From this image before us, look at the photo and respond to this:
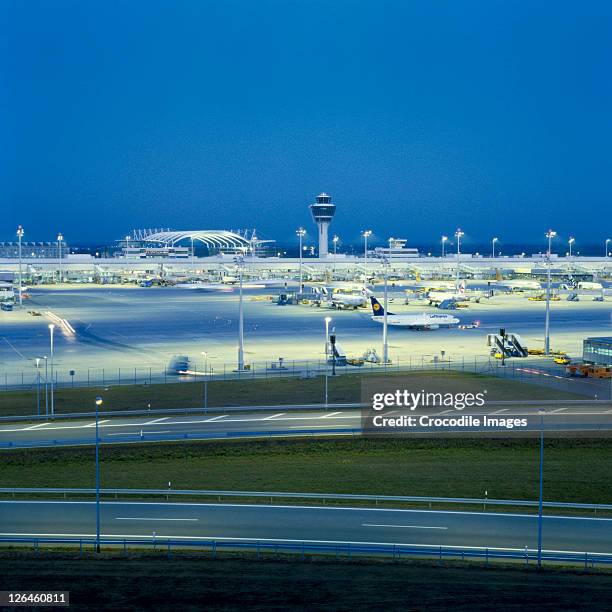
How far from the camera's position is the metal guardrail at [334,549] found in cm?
2342

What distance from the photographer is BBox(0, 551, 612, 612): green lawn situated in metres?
19.9

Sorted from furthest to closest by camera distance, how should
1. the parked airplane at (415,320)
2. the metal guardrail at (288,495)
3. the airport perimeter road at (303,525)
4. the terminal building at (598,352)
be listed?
the parked airplane at (415,320)
the terminal building at (598,352)
the metal guardrail at (288,495)
the airport perimeter road at (303,525)

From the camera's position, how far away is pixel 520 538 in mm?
25312

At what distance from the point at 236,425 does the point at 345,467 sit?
8591mm

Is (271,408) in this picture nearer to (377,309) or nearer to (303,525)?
(303,525)

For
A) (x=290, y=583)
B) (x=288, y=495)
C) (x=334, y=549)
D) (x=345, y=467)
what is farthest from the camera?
(x=345, y=467)

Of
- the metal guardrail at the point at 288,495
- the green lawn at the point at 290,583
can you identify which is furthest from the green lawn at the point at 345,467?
the green lawn at the point at 290,583

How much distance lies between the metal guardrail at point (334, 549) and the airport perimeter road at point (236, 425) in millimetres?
12942

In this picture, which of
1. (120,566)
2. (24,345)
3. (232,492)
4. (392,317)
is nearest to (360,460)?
(232,492)

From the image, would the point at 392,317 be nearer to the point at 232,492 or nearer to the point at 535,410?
the point at 535,410

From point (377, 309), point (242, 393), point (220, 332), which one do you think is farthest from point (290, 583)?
point (377, 309)

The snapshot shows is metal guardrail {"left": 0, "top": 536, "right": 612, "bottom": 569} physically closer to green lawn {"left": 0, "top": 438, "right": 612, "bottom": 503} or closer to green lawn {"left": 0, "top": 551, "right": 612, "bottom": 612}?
green lawn {"left": 0, "top": 551, "right": 612, "bottom": 612}

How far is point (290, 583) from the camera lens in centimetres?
2120

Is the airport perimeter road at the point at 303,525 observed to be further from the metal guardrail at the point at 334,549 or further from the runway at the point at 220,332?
the runway at the point at 220,332
